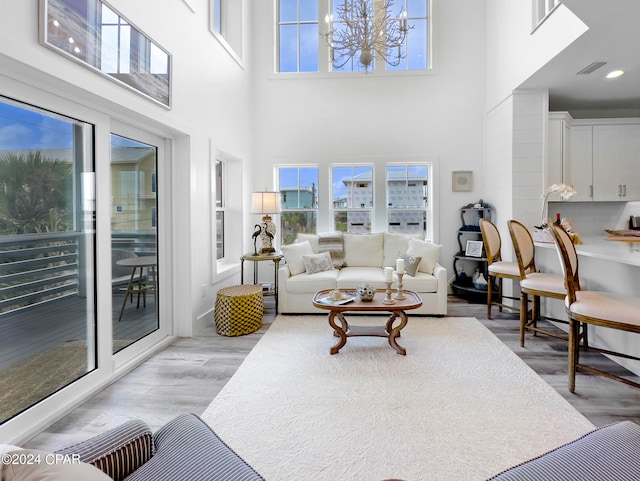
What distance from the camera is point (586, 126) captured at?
448cm

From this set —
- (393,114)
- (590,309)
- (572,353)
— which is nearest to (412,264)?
(572,353)

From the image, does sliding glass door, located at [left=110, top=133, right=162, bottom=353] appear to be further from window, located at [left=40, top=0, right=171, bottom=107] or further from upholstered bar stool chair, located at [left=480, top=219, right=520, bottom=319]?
upholstered bar stool chair, located at [left=480, top=219, right=520, bottom=319]

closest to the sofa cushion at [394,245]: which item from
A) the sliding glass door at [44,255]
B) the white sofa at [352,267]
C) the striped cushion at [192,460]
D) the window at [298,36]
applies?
the white sofa at [352,267]

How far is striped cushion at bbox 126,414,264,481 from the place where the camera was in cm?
103

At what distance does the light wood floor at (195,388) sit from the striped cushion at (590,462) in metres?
0.96

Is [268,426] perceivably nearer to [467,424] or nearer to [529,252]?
[467,424]

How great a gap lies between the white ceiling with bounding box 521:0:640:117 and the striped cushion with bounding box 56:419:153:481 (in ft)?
11.9

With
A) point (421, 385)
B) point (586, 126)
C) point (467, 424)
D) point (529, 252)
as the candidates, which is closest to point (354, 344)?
point (421, 385)

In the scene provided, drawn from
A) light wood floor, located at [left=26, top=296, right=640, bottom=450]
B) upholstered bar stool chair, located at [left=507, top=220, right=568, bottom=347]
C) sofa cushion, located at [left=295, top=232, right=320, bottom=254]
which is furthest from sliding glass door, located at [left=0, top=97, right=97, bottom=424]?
upholstered bar stool chair, located at [left=507, top=220, right=568, bottom=347]

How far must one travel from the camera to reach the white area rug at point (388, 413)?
5.57 feet

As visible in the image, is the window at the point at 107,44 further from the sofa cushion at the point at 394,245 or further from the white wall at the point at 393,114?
the sofa cushion at the point at 394,245

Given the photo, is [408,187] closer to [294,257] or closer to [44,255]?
[294,257]

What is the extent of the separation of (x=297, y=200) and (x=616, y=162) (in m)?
4.39

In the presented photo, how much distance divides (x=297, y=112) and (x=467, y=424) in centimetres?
470
